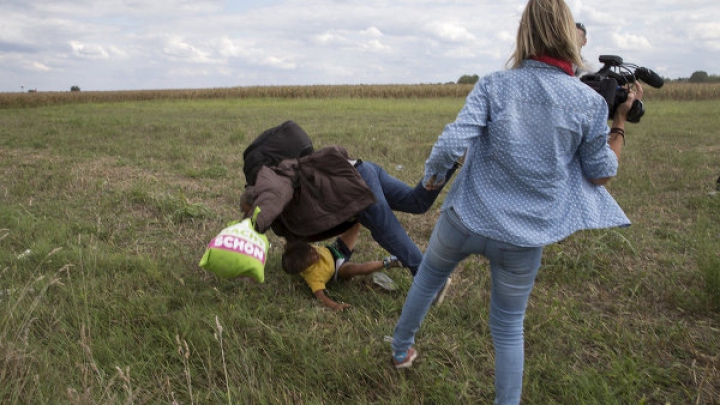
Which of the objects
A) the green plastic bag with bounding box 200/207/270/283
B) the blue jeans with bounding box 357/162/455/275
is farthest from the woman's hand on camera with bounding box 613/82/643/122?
the green plastic bag with bounding box 200/207/270/283

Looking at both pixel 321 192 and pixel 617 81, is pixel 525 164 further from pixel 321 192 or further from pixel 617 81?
pixel 321 192

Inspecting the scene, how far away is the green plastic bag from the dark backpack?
0.98 metres

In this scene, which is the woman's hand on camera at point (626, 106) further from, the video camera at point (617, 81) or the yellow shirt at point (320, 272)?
the yellow shirt at point (320, 272)

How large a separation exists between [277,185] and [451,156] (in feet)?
3.49

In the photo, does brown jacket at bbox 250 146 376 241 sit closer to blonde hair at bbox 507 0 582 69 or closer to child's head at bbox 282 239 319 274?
child's head at bbox 282 239 319 274

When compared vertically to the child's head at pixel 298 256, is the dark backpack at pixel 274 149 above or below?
above

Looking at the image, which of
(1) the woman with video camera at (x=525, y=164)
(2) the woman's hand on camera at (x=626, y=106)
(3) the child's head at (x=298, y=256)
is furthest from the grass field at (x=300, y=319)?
(2) the woman's hand on camera at (x=626, y=106)

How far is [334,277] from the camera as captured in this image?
11.3 ft

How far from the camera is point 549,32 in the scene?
182 cm

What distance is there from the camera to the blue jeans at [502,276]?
1.92 meters

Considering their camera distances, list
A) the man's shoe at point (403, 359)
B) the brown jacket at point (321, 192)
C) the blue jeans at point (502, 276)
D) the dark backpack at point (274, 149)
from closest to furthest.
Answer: the blue jeans at point (502, 276) < the man's shoe at point (403, 359) < the brown jacket at point (321, 192) < the dark backpack at point (274, 149)

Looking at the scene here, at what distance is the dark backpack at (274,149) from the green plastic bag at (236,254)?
98cm

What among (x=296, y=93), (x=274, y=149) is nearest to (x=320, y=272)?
(x=274, y=149)

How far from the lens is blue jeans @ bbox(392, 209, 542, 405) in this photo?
1924 mm
